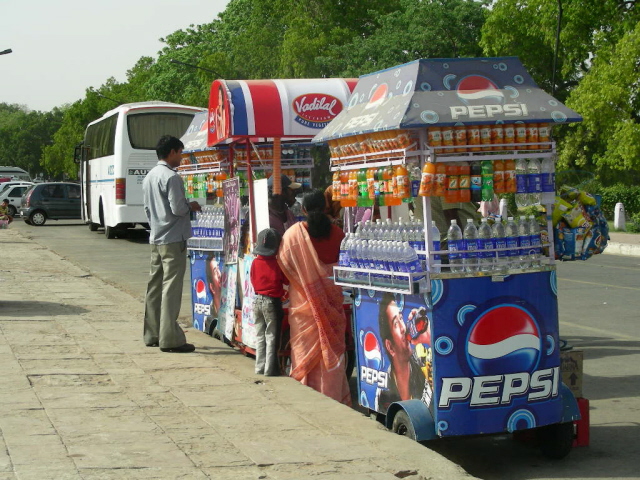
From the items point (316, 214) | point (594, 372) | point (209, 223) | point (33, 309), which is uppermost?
point (316, 214)

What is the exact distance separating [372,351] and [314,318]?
914 mm

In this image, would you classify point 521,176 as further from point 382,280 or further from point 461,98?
point 382,280

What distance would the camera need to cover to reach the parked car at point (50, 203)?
1451 inches

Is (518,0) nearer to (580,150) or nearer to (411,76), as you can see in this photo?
(580,150)

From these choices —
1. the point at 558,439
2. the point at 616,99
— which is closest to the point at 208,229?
the point at 558,439

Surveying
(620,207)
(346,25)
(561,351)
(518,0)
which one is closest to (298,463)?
(561,351)

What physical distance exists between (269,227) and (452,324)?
2639 mm

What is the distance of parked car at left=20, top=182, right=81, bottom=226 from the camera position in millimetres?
36844

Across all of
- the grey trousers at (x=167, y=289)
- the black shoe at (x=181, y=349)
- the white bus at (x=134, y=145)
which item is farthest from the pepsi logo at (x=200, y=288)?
the white bus at (x=134, y=145)

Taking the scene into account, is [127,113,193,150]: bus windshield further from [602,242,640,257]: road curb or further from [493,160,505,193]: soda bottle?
[493,160,505,193]: soda bottle

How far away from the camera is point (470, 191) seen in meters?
5.99

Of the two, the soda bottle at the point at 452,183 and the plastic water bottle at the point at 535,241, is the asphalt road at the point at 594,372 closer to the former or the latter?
the plastic water bottle at the point at 535,241

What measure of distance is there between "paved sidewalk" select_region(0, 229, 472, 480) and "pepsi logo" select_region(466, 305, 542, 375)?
27.4 inches

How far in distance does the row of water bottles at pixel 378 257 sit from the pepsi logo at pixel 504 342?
52 cm
